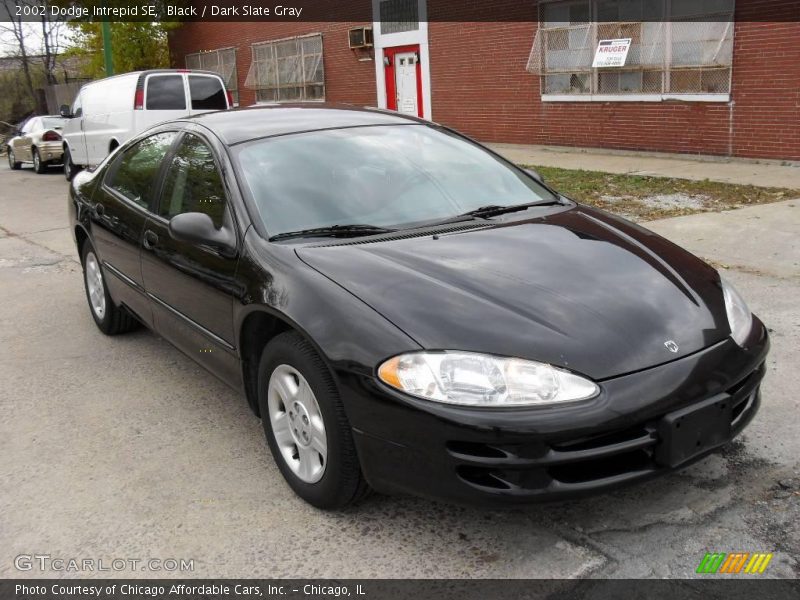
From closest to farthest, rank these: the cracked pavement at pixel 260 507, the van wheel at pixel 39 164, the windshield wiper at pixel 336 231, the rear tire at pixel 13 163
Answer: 1. the cracked pavement at pixel 260 507
2. the windshield wiper at pixel 336 231
3. the van wheel at pixel 39 164
4. the rear tire at pixel 13 163

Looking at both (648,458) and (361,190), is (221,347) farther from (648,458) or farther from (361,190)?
(648,458)

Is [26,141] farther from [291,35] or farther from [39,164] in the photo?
[291,35]

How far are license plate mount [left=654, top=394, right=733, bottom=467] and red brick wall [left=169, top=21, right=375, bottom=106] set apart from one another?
56.9ft

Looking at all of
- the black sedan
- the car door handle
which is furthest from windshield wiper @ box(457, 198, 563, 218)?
the car door handle

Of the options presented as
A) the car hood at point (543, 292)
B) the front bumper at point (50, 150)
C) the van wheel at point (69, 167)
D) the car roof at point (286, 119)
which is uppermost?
the car roof at point (286, 119)

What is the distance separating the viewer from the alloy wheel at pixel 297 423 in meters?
3.00

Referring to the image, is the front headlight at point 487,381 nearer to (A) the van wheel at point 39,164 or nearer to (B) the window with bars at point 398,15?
(B) the window with bars at point 398,15

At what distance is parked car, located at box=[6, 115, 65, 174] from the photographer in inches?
740

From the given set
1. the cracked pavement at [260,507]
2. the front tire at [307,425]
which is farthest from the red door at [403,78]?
the front tire at [307,425]

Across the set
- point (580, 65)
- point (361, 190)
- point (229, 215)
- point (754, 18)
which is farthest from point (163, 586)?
point (580, 65)

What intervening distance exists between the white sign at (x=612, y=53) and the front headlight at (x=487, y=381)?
1195cm

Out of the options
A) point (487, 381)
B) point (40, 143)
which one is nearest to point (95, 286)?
point (487, 381)

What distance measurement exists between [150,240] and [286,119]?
3.19 feet

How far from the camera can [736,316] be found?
3.17m
